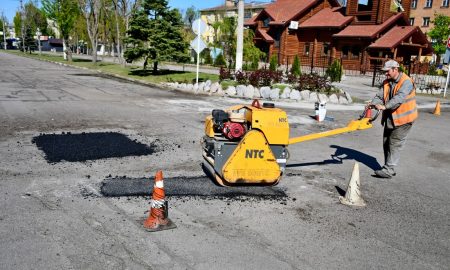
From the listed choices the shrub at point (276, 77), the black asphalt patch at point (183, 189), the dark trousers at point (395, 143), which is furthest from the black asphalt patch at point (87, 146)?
the shrub at point (276, 77)

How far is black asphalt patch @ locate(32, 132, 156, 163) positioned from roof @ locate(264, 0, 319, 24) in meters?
36.4

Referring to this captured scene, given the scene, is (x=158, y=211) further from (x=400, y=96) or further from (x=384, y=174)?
(x=400, y=96)

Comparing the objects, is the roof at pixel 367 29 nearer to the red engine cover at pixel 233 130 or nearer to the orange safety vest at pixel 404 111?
the orange safety vest at pixel 404 111

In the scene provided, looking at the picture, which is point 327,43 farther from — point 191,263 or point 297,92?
point 191,263

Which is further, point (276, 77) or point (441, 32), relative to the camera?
point (441, 32)

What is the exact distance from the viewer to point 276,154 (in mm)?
5809

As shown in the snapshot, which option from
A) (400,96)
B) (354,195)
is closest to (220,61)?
(400,96)

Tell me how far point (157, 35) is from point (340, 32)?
2086 cm

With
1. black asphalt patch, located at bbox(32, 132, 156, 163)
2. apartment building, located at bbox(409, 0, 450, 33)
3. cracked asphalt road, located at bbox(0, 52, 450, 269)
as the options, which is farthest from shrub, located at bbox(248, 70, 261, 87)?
apartment building, located at bbox(409, 0, 450, 33)

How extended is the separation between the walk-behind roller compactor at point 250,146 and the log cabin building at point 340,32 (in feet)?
79.9

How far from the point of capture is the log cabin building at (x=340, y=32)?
34.2 metres

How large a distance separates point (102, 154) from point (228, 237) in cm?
398

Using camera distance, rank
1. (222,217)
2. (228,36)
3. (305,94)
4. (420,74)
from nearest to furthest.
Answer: (222,217)
(305,94)
(420,74)
(228,36)

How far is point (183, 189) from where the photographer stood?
225 inches
